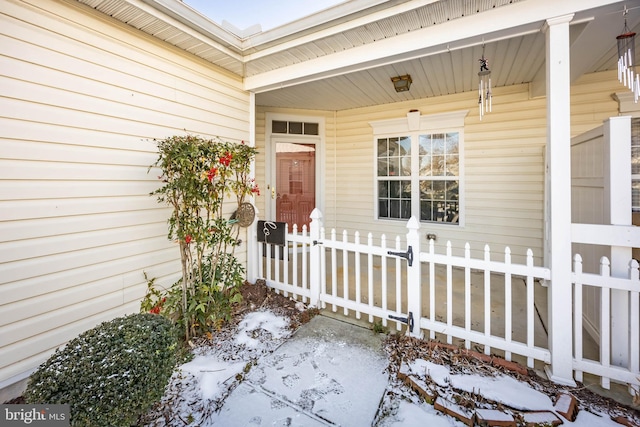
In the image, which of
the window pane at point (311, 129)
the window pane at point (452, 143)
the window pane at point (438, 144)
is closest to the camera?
the window pane at point (452, 143)

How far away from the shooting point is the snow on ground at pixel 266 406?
1682 mm

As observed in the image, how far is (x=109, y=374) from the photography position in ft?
4.45

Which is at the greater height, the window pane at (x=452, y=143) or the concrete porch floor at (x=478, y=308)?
the window pane at (x=452, y=143)

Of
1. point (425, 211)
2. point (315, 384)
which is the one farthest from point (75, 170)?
point (425, 211)

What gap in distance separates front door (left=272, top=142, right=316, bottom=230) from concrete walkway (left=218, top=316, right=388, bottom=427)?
10.3ft

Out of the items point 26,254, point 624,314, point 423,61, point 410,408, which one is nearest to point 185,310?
point 26,254

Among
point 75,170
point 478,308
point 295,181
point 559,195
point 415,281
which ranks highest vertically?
point 295,181

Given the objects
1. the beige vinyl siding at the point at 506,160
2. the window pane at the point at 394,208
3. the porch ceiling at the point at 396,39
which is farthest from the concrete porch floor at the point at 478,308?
the porch ceiling at the point at 396,39

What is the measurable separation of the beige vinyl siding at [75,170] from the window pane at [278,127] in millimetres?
2446

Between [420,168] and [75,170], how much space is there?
15.3ft

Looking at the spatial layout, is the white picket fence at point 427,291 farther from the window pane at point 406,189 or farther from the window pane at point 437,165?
the window pane at point 437,165

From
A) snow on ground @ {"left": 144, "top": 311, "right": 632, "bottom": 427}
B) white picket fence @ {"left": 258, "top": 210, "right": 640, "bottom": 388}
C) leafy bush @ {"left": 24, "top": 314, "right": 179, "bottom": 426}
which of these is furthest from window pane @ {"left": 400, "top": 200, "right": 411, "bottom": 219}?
leafy bush @ {"left": 24, "top": 314, "right": 179, "bottom": 426}

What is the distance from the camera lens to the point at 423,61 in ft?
11.2

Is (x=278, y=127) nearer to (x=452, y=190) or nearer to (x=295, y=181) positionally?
(x=295, y=181)
